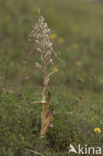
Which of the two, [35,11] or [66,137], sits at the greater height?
[35,11]

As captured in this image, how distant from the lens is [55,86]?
4.62 metres

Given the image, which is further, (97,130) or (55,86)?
(55,86)

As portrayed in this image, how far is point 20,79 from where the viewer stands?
5047 mm

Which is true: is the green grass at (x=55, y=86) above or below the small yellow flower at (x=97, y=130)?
above

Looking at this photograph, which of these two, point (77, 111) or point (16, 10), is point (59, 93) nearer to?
point (77, 111)

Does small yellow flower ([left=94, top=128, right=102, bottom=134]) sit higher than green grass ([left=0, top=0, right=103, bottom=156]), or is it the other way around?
green grass ([left=0, top=0, right=103, bottom=156])

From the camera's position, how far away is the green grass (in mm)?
3115

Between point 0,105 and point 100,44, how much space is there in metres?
5.74

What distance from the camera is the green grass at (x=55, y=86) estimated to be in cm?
312

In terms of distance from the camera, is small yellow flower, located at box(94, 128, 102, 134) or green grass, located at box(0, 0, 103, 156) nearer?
green grass, located at box(0, 0, 103, 156)

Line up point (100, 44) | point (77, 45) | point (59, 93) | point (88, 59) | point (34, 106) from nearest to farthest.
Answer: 1. point (34, 106)
2. point (59, 93)
3. point (88, 59)
4. point (77, 45)
5. point (100, 44)

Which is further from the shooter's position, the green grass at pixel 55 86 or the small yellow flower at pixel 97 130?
the small yellow flower at pixel 97 130

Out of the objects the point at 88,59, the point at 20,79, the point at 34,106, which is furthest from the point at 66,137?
the point at 88,59

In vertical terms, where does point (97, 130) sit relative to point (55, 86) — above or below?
below
